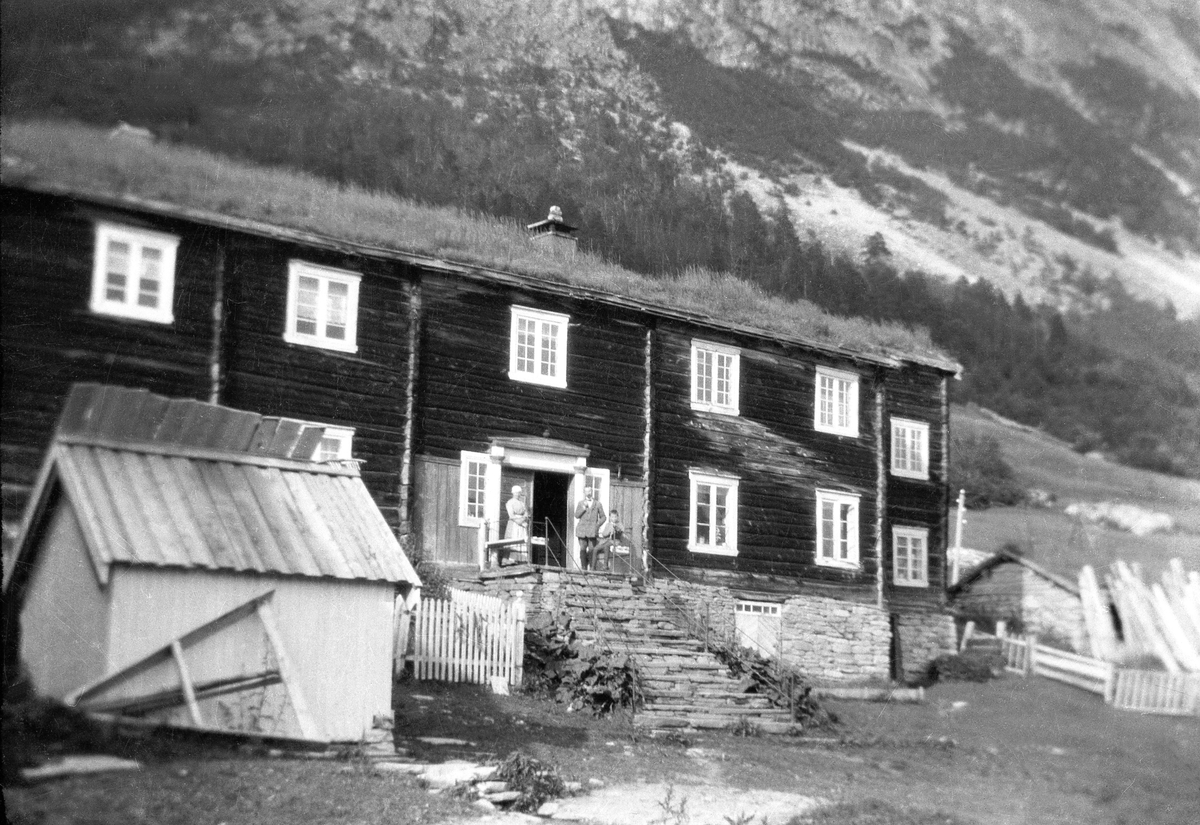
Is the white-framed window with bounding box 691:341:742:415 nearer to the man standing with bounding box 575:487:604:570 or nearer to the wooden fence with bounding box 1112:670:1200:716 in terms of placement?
the man standing with bounding box 575:487:604:570

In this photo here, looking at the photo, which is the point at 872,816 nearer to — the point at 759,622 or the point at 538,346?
the point at 538,346

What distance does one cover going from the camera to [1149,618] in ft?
44.1

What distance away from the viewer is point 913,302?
42.1 ft

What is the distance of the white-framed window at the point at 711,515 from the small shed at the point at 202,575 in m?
9.84

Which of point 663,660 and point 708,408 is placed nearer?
point 663,660

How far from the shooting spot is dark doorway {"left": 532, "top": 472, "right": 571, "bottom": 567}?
18.5m

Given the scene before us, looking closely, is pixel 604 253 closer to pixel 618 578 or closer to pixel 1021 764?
pixel 1021 764

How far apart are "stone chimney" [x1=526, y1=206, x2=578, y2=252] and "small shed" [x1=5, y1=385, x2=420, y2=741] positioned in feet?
8.49

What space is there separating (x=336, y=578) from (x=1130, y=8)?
34.7 feet

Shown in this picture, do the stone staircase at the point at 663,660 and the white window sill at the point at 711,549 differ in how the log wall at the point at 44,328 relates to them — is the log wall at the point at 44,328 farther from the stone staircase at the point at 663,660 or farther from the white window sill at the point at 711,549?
the white window sill at the point at 711,549

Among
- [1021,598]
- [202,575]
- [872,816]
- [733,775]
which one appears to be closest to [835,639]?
[1021,598]

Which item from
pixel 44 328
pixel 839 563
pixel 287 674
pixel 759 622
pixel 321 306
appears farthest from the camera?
pixel 839 563

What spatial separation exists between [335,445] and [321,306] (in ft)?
6.56

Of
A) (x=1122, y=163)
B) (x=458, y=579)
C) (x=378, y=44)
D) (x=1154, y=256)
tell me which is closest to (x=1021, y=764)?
(x=1154, y=256)
